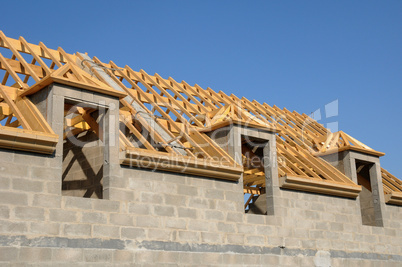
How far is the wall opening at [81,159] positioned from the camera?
45.3 feet

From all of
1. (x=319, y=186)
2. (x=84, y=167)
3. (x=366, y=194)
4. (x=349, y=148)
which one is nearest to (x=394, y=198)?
(x=366, y=194)

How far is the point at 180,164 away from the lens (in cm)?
1202

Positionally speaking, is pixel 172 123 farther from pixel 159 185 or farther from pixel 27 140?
pixel 27 140

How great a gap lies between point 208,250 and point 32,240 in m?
3.93

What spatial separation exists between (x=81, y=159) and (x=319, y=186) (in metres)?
6.21

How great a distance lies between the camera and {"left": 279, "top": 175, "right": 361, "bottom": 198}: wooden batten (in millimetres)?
14156

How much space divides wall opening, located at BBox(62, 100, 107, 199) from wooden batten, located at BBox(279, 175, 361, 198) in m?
4.54

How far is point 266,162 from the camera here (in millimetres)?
14445

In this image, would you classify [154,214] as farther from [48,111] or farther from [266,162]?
[266,162]

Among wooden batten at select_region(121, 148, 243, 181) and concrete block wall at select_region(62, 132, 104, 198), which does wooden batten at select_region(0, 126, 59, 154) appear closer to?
wooden batten at select_region(121, 148, 243, 181)

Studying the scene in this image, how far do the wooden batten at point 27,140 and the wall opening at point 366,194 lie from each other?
1026 cm

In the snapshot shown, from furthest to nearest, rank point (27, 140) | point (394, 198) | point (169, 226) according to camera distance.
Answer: point (394, 198) < point (169, 226) < point (27, 140)

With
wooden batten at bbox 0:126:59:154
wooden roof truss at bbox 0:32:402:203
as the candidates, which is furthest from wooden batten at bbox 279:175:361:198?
wooden batten at bbox 0:126:59:154

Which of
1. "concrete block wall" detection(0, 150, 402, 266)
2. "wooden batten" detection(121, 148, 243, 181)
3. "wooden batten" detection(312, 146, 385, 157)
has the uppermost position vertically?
"wooden batten" detection(312, 146, 385, 157)
